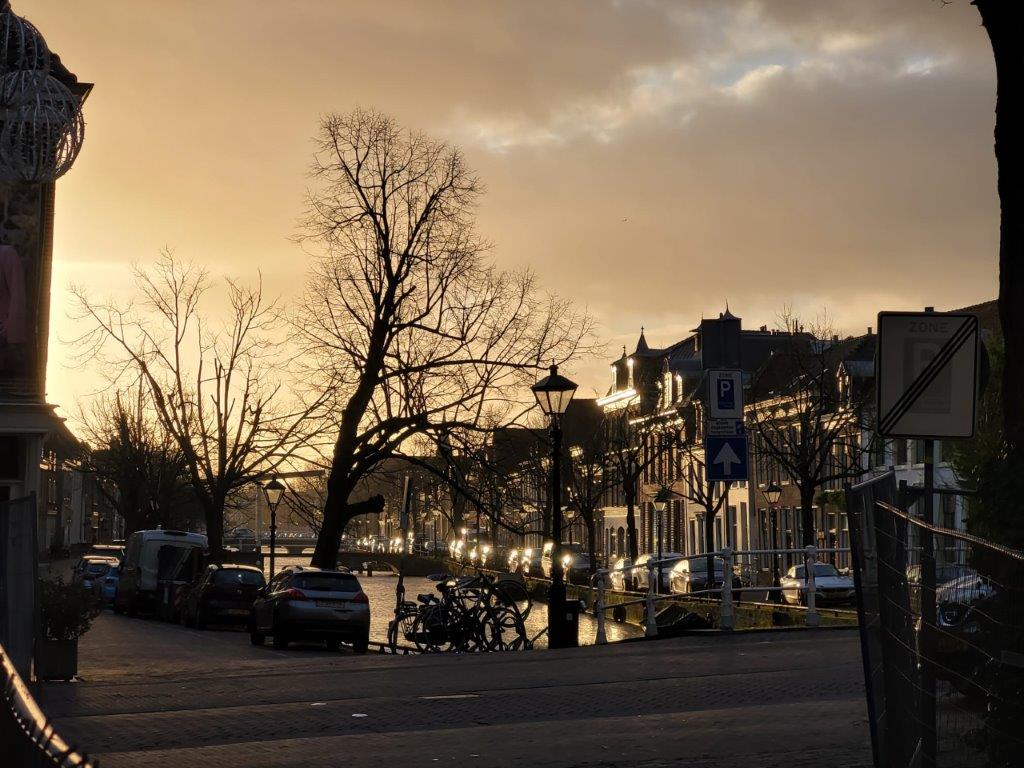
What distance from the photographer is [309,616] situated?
100 ft

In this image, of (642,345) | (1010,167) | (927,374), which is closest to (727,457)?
→ (927,374)

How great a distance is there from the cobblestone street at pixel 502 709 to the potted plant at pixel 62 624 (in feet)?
2.16

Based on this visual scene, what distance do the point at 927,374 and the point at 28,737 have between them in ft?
23.9

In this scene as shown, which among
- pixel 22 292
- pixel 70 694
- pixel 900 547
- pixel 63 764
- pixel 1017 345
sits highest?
pixel 22 292

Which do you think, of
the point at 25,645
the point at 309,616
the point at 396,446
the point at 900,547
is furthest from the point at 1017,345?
the point at 396,446

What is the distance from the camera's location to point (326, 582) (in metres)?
31.2

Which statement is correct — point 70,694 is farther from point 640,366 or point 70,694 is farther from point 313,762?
point 640,366

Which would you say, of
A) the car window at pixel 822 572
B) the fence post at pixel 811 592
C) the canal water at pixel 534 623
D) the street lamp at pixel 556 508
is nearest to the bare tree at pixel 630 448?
the canal water at pixel 534 623

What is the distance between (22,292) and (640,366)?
2523 inches

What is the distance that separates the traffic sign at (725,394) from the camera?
20.3 m

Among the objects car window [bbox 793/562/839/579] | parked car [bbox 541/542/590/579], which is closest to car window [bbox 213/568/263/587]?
car window [bbox 793/562/839/579]

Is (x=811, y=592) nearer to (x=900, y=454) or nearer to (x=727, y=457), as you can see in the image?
(x=727, y=457)

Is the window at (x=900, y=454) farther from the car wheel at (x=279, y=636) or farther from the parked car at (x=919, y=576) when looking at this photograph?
the parked car at (x=919, y=576)

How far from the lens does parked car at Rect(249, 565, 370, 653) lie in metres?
30.5
